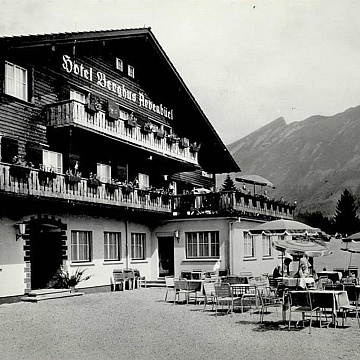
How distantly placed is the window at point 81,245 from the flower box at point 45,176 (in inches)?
144

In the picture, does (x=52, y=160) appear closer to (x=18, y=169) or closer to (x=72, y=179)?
(x=72, y=179)

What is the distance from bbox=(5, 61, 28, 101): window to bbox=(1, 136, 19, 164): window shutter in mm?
1741

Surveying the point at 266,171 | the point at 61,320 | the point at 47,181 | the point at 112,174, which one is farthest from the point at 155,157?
the point at 266,171

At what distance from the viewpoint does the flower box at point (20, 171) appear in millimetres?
19016

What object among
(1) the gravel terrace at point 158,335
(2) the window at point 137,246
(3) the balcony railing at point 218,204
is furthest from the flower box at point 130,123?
(1) the gravel terrace at point 158,335

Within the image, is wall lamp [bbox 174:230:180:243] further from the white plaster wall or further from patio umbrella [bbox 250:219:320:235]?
patio umbrella [bbox 250:219:320:235]

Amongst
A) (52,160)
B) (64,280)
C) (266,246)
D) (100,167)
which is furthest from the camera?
(266,246)

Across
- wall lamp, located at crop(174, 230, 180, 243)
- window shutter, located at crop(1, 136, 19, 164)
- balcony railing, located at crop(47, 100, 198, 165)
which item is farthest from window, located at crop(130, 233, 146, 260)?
window shutter, located at crop(1, 136, 19, 164)

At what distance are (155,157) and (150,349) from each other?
751 inches

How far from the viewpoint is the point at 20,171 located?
1930 cm

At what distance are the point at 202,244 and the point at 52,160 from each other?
898cm

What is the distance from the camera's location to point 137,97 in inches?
1180

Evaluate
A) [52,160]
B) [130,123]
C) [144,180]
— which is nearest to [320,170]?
[144,180]

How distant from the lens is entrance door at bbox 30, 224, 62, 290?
23.1 meters
